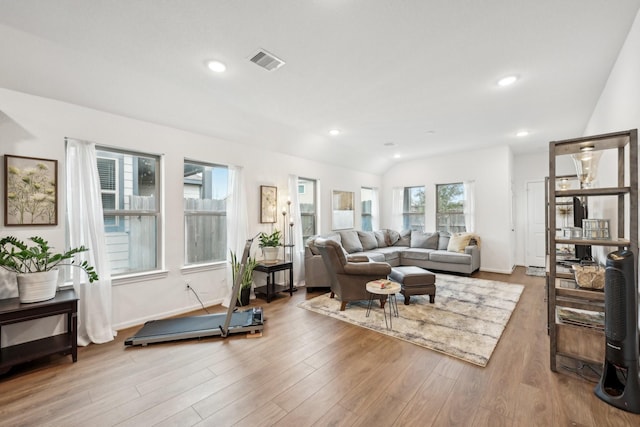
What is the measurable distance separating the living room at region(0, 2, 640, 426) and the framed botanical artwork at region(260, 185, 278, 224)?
0.10 meters

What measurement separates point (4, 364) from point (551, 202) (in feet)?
15.3

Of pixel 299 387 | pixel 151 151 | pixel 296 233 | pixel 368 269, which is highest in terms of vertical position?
pixel 151 151

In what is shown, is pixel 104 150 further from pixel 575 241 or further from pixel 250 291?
pixel 575 241

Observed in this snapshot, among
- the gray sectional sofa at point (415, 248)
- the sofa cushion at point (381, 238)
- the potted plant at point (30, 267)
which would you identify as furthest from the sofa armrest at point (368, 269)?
the sofa cushion at point (381, 238)

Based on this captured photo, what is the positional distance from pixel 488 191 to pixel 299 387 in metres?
5.94

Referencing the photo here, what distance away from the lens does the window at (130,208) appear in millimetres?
3197

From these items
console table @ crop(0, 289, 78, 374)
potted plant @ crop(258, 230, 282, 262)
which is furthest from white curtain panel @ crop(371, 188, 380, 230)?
console table @ crop(0, 289, 78, 374)

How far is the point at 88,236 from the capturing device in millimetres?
2869

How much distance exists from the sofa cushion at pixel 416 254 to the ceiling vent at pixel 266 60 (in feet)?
16.3

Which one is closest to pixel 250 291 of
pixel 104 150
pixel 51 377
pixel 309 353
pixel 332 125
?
pixel 309 353

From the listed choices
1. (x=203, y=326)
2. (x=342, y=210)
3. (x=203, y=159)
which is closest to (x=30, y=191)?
(x=203, y=159)

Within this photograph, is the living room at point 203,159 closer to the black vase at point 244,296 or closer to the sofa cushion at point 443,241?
the black vase at point 244,296

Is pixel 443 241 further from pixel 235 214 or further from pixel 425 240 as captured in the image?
pixel 235 214

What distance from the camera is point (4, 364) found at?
213 centimetres
